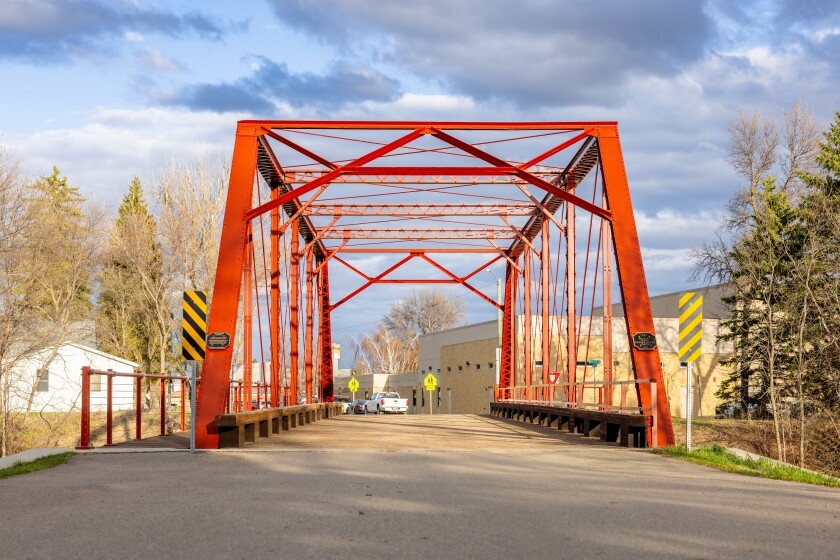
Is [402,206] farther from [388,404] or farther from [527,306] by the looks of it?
[388,404]

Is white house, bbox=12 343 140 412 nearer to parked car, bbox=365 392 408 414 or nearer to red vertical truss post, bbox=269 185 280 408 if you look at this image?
parked car, bbox=365 392 408 414

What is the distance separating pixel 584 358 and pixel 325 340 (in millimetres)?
17566

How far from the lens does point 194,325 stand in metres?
15.3

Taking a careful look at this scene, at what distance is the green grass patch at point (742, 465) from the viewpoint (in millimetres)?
10844

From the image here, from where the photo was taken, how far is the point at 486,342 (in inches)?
2312

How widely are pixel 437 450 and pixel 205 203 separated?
115 ft

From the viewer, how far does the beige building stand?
164 ft

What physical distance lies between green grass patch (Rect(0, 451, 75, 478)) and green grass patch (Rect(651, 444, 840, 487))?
824 centimetres

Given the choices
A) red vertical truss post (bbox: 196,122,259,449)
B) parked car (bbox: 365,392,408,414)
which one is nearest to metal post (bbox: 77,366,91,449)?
red vertical truss post (bbox: 196,122,259,449)

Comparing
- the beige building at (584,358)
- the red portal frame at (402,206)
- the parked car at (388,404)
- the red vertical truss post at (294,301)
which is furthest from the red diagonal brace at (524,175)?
the parked car at (388,404)

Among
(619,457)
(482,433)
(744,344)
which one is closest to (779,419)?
(744,344)

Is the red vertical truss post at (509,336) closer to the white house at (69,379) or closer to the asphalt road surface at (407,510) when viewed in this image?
the white house at (69,379)

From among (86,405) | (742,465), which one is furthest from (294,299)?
(742,465)

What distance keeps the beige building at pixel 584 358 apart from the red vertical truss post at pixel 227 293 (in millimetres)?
27157
